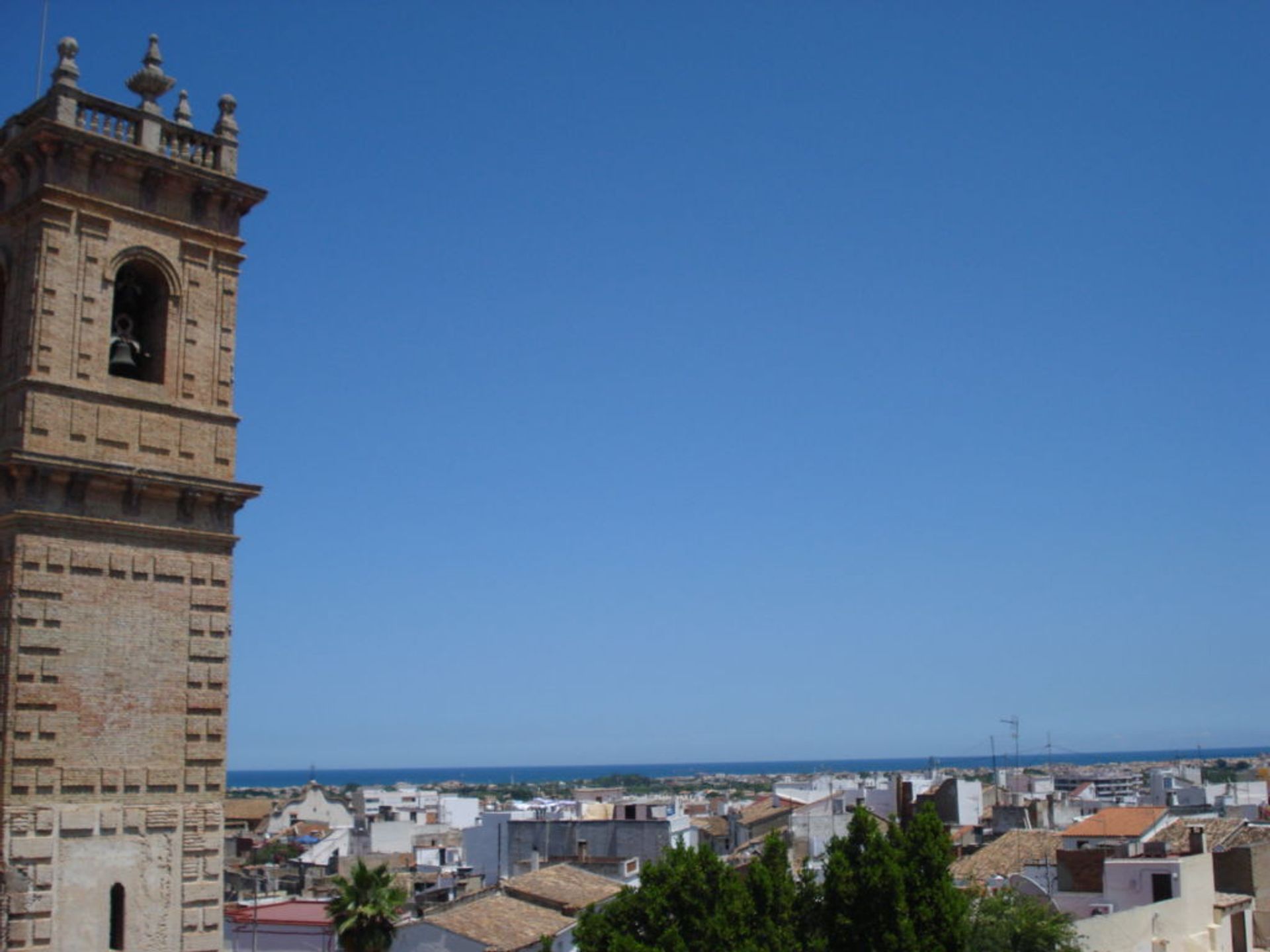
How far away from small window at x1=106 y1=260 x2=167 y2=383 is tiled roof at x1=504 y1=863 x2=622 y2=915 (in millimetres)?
21163

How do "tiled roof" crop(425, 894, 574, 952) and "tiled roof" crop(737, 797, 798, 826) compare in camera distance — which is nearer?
"tiled roof" crop(425, 894, 574, 952)

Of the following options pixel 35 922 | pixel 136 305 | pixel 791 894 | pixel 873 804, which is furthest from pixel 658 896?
pixel 873 804

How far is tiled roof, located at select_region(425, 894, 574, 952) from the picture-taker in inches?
1293

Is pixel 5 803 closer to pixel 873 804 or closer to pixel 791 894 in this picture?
pixel 791 894

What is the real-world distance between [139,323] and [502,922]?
2007 cm

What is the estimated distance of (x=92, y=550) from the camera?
1744cm

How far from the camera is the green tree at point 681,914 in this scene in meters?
23.0

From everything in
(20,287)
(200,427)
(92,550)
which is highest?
(20,287)

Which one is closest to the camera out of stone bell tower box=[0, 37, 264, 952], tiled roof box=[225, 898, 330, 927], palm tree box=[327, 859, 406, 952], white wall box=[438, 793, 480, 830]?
stone bell tower box=[0, 37, 264, 952]

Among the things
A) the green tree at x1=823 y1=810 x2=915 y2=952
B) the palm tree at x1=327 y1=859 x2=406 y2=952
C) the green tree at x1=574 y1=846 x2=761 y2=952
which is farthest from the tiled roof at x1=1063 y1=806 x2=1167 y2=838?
the green tree at x1=574 y1=846 x2=761 y2=952

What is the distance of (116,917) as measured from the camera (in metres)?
17.1

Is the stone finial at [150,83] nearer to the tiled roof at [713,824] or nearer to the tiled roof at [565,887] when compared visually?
the tiled roof at [565,887]

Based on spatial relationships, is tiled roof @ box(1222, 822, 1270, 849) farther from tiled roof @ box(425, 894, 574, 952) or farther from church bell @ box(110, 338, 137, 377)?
church bell @ box(110, 338, 137, 377)

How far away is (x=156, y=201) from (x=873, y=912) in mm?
15400
